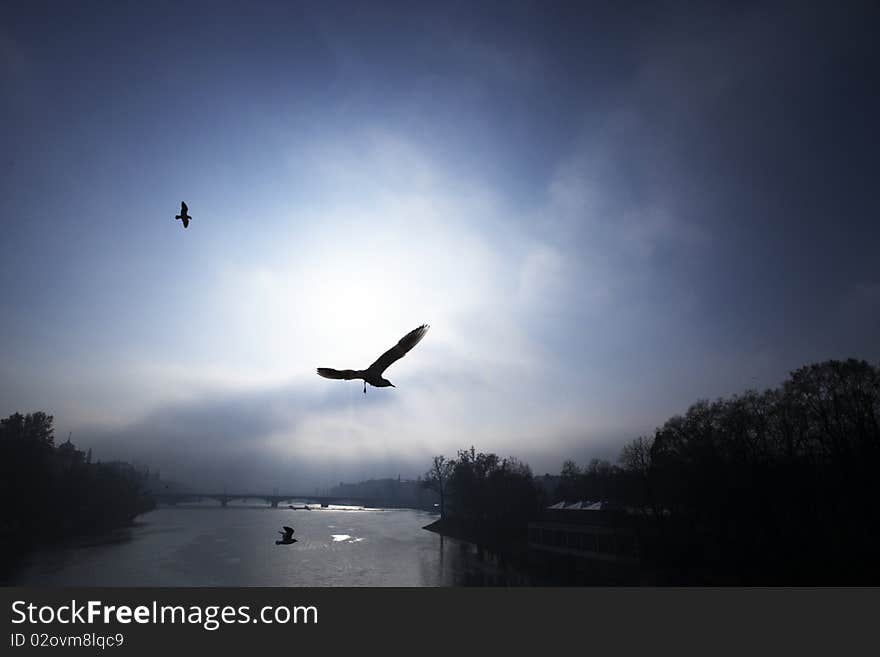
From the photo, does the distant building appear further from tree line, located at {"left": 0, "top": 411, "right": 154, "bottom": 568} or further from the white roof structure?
tree line, located at {"left": 0, "top": 411, "right": 154, "bottom": 568}

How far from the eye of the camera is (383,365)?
8.20m

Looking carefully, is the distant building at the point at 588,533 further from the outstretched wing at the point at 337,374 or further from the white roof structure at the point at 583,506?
the outstretched wing at the point at 337,374

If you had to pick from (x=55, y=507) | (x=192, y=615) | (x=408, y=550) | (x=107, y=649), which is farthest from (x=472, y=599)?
(x=55, y=507)

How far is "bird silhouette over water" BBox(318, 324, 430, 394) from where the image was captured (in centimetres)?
802

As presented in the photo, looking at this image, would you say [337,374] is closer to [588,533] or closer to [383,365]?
[383,365]

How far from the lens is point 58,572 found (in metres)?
43.1

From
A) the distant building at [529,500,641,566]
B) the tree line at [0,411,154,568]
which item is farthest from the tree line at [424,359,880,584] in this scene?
the tree line at [0,411,154,568]

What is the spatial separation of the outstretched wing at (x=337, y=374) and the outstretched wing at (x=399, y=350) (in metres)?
0.39

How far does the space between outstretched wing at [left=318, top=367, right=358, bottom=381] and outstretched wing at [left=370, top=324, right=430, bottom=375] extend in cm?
39

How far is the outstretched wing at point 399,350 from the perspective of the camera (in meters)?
8.06

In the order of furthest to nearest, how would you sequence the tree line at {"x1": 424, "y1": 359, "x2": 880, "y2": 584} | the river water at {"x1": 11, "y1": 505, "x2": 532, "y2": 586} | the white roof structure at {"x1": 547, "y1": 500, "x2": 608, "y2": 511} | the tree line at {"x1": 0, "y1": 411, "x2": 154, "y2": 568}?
the tree line at {"x1": 0, "y1": 411, "x2": 154, "y2": 568}, the white roof structure at {"x1": 547, "y1": 500, "x2": 608, "y2": 511}, the river water at {"x1": 11, "y1": 505, "x2": 532, "y2": 586}, the tree line at {"x1": 424, "y1": 359, "x2": 880, "y2": 584}

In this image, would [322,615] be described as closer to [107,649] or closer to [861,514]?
[107,649]

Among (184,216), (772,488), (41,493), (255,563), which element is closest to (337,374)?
(184,216)

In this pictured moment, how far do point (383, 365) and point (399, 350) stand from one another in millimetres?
426
